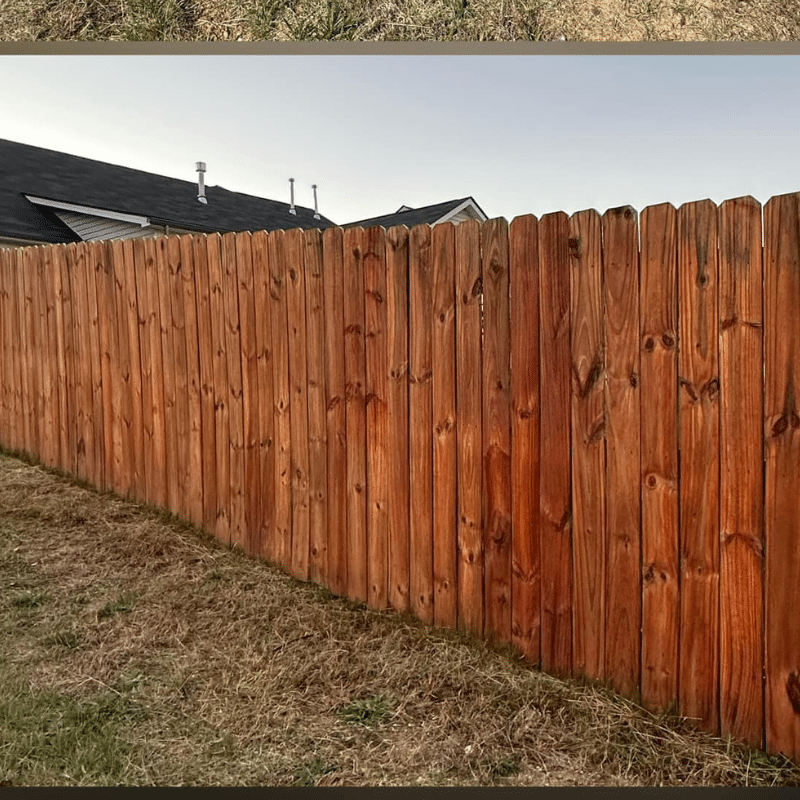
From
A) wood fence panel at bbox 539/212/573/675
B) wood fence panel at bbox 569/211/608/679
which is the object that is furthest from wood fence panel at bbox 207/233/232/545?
wood fence panel at bbox 569/211/608/679

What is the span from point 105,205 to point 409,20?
10561 millimetres

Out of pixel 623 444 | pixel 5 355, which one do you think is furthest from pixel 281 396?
pixel 5 355

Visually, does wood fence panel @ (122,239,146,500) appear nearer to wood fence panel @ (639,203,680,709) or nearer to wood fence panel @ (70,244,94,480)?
wood fence panel @ (70,244,94,480)

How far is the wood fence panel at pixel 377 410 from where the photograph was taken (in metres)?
3.08

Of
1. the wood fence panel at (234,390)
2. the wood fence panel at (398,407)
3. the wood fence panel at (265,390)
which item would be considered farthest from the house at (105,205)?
the wood fence panel at (398,407)

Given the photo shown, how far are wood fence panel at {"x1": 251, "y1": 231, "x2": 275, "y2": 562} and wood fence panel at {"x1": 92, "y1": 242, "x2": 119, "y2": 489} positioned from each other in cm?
174

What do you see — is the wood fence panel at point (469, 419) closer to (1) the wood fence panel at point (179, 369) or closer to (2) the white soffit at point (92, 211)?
(1) the wood fence panel at point (179, 369)

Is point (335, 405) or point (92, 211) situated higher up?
point (92, 211)

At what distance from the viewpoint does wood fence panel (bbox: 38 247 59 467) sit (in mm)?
5402

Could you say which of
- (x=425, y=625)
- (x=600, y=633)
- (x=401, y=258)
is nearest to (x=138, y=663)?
(x=425, y=625)

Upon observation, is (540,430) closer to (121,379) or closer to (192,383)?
(192,383)

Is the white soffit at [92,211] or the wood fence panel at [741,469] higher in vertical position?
the white soffit at [92,211]

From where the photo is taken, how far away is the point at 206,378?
410cm

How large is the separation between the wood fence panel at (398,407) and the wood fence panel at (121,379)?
8.40 ft
